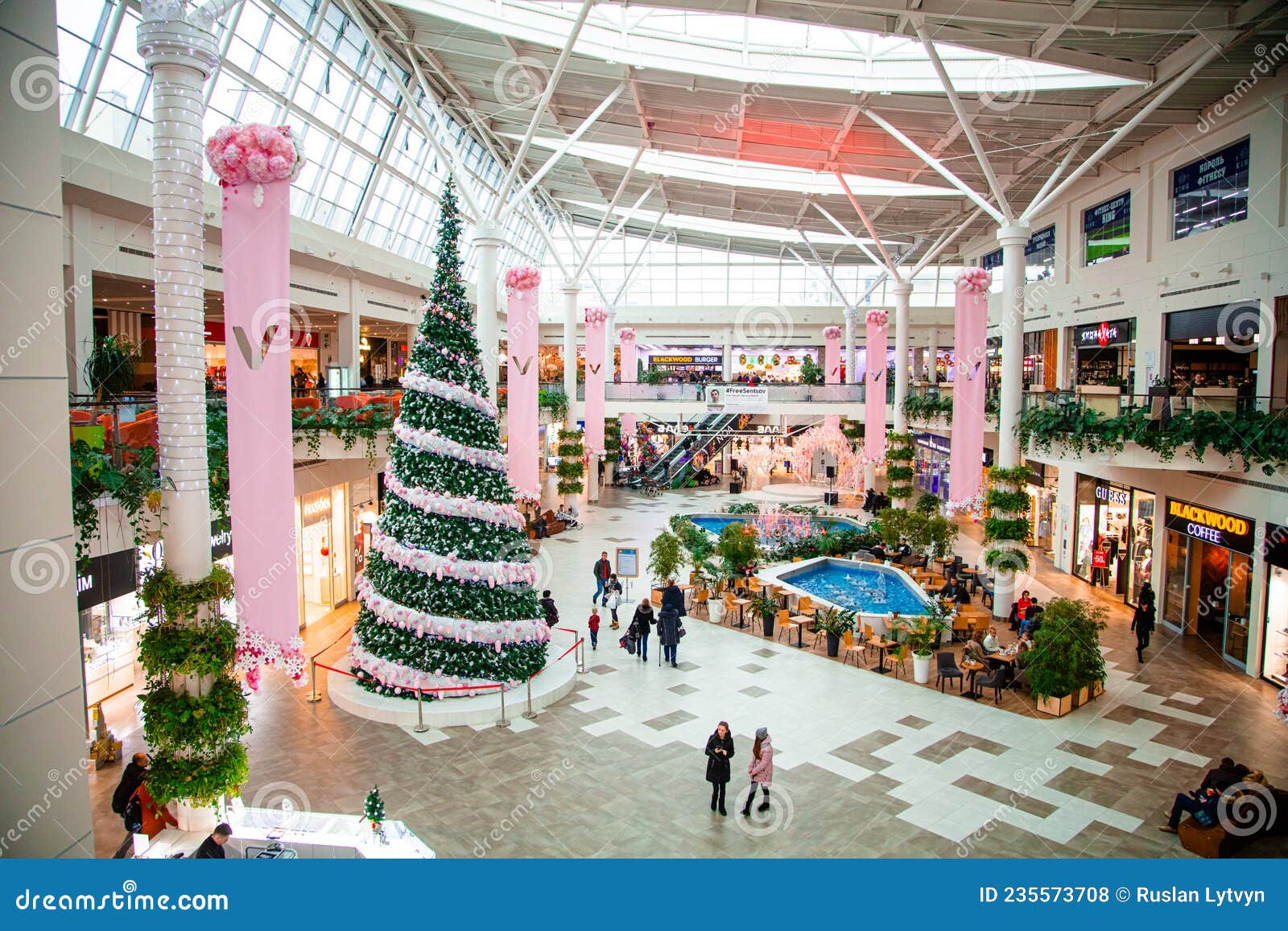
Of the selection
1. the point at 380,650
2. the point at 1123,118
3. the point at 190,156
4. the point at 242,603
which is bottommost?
the point at 380,650

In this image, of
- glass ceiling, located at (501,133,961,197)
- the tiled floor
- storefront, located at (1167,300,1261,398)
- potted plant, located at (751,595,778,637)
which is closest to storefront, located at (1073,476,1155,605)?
storefront, located at (1167,300,1261,398)

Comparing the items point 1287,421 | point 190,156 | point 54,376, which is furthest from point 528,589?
point 1287,421

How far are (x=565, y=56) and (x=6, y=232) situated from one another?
13.2 metres

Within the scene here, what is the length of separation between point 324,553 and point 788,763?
36.5 feet

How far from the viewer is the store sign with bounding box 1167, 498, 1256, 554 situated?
13828 mm

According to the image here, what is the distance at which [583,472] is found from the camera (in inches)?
1106

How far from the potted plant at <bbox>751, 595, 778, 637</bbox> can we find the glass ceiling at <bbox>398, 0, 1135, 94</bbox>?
10924 mm

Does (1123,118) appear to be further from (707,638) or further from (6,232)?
(6,232)

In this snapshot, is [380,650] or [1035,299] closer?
[380,650]

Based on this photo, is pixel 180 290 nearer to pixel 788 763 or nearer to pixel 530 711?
pixel 530 711

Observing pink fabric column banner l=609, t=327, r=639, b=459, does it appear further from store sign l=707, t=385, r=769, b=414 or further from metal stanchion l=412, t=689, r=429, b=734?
metal stanchion l=412, t=689, r=429, b=734

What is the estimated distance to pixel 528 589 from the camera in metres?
12.2

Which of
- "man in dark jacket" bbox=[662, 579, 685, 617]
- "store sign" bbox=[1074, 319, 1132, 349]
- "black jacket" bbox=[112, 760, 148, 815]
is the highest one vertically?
"store sign" bbox=[1074, 319, 1132, 349]

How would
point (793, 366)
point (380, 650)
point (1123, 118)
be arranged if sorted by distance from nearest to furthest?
point (380, 650), point (1123, 118), point (793, 366)
